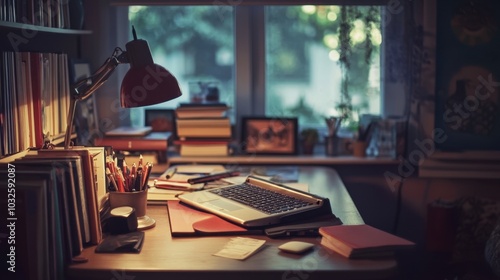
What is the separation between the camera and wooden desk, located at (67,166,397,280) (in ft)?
5.12

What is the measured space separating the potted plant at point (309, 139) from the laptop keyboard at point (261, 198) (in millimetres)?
812

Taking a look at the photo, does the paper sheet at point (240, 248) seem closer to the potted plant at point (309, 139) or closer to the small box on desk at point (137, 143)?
the small box on desk at point (137, 143)

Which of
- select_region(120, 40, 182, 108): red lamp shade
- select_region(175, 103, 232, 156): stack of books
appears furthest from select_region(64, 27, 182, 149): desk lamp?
select_region(175, 103, 232, 156): stack of books

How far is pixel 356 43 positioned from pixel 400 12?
226 mm

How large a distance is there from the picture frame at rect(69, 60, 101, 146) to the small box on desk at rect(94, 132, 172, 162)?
2.2 inches

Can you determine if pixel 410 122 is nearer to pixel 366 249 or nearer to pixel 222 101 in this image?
pixel 222 101

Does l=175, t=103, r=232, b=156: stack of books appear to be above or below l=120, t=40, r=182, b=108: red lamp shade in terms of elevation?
below

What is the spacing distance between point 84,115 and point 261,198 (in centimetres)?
104

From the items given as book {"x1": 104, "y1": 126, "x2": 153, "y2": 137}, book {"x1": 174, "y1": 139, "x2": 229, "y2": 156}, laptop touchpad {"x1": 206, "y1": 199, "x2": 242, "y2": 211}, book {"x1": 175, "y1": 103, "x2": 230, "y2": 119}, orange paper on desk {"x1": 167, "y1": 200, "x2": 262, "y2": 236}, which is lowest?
orange paper on desk {"x1": 167, "y1": 200, "x2": 262, "y2": 236}

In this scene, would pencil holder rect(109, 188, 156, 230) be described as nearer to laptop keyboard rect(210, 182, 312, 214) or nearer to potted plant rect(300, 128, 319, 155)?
laptop keyboard rect(210, 182, 312, 214)

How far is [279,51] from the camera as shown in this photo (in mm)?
3189

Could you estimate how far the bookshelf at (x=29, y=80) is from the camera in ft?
6.37

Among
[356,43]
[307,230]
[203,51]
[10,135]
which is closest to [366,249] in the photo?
[307,230]

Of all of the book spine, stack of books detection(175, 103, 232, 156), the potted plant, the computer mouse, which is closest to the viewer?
the computer mouse
